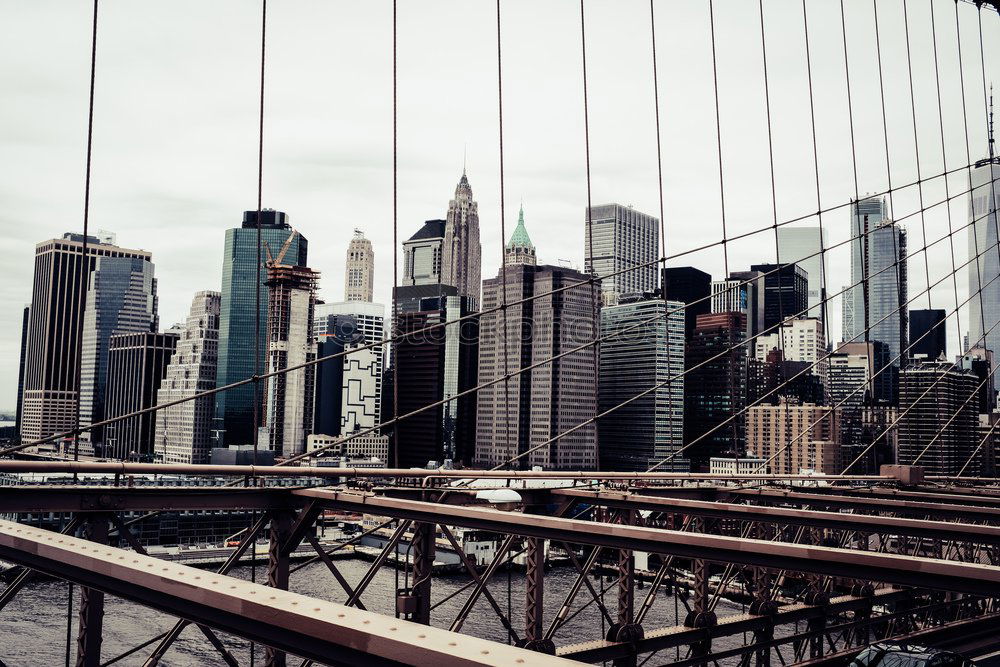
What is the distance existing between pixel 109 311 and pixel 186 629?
463 feet

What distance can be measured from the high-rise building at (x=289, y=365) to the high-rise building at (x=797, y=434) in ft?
270

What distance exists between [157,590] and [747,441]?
13975 centimetres

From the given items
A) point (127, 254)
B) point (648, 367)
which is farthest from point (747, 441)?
point (127, 254)

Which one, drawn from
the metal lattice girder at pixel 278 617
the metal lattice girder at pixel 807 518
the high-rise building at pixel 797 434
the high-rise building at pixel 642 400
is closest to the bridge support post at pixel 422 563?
the metal lattice girder at pixel 807 518

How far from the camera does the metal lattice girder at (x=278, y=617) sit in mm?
2805

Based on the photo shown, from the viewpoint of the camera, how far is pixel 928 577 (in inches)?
221

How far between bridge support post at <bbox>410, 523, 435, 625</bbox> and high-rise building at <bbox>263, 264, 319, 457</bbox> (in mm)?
153626

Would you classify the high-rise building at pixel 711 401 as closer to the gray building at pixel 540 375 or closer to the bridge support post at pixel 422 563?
the gray building at pixel 540 375

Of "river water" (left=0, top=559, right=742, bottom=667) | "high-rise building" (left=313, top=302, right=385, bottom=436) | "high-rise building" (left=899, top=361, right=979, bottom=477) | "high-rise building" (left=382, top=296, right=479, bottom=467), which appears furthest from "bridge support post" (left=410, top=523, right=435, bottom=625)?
"high-rise building" (left=313, top=302, right=385, bottom=436)

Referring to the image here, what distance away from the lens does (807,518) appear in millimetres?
9375

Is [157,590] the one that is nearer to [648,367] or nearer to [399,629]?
[399,629]

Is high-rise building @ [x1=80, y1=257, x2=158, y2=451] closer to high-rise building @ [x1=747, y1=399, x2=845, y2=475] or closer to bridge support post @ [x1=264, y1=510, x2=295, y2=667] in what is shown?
high-rise building @ [x1=747, y1=399, x2=845, y2=475]

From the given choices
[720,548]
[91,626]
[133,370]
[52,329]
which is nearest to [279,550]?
[91,626]

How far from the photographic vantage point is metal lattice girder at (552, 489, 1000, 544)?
8180 mm
